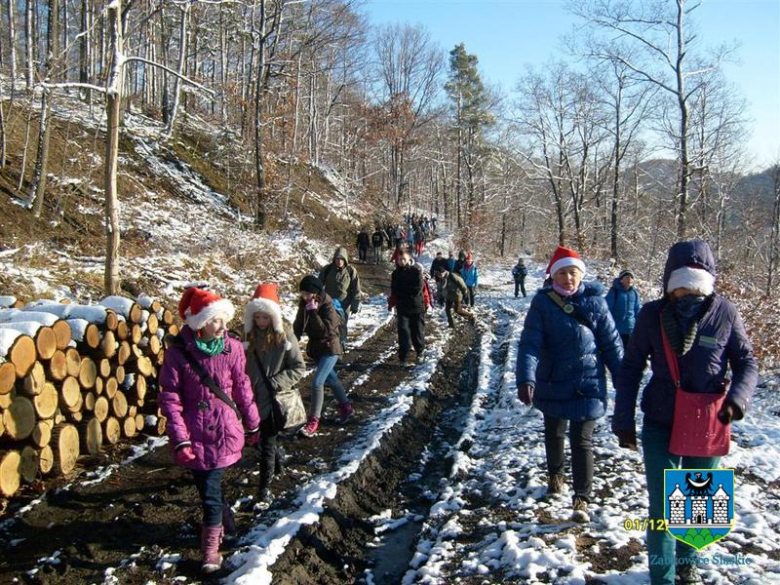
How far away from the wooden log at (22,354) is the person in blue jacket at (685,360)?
4934mm

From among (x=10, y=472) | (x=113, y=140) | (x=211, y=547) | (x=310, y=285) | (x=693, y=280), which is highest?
(x=113, y=140)

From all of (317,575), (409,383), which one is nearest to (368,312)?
(409,383)

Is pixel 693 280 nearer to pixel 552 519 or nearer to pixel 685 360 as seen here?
pixel 685 360

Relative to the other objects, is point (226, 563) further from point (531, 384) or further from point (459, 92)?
point (459, 92)

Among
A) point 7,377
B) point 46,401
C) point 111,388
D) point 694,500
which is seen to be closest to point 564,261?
point 694,500

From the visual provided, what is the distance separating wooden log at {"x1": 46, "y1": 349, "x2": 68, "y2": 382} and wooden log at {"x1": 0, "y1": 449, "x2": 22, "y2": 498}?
0.80 metres

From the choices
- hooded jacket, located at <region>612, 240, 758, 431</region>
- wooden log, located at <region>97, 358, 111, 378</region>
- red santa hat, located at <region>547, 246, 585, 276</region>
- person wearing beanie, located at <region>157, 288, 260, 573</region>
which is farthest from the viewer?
wooden log, located at <region>97, 358, 111, 378</region>

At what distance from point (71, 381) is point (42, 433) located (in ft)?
1.99

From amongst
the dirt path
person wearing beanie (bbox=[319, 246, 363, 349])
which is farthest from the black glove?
person wearing beanie (bbox=[319, 246, 363, 349])

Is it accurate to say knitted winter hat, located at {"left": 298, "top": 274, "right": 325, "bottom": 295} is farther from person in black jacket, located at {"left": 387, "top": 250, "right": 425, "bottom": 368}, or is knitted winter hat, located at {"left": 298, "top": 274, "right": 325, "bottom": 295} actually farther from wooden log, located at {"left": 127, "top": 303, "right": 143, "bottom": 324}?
person in black jacket, located at {"left": 387, "top": 250, "right": 425, "bottom": 368}

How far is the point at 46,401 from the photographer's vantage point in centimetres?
491

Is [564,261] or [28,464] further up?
[564,261]

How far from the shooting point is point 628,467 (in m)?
5.09

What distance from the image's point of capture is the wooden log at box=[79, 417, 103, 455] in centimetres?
541
